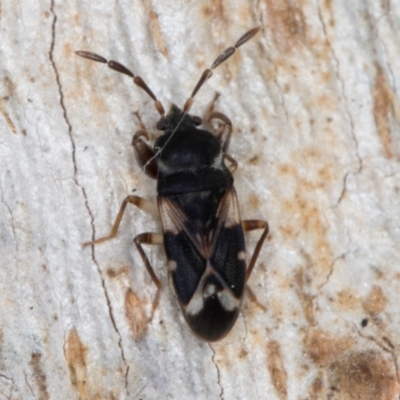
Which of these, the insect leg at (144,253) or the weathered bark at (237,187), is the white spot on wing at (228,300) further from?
the insect leg at (144,253)

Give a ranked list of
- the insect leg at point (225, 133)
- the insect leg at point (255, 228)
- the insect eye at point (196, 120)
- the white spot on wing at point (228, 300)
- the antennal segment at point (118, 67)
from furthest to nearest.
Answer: the insect eye at point (196, 120) → the insect leg at point (225, 133) → the insect leg at point (255, 228) → the antennal segment at point (118, 67) → the white spot on wing at point (228, 300)

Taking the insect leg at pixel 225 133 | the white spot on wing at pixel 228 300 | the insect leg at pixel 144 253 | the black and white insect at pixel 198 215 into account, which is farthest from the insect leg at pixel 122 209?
the white spot on wing at pixel 228 300

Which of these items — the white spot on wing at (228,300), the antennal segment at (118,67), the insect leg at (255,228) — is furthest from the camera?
the insect leg at (255,228)

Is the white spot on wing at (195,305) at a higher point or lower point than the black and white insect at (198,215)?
lower

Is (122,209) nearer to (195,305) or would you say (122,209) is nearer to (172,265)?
(172,265)

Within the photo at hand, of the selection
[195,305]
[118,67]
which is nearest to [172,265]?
[195,305]

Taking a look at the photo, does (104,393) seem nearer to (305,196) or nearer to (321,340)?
(321,340)

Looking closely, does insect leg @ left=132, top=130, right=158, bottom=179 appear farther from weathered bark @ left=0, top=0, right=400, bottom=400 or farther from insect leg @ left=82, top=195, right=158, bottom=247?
insect leg @ left=82, top=195, right=158, bottom=247

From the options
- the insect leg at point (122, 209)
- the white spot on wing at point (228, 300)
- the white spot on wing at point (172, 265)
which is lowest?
the white spot on wing at point (228, 300)
